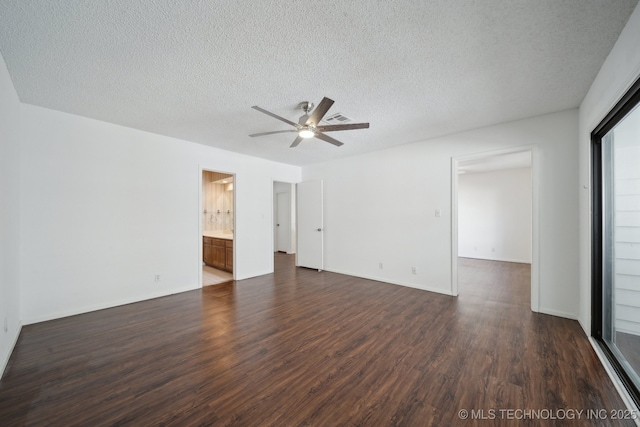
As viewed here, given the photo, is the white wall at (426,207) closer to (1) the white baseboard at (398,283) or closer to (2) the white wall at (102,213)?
(1) the white baseboard at (398,283)

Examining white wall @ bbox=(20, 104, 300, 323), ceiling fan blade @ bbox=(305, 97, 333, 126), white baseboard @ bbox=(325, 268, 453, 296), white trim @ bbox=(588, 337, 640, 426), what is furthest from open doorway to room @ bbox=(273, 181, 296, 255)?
white trim @ bbox=(588, 337, 640, 426)

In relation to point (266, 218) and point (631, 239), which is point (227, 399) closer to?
point (631, 239)

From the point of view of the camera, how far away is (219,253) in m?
5.72

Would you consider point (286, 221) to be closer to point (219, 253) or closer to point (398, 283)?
point (219, 253)

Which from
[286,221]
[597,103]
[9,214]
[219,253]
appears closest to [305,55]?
[597,103]

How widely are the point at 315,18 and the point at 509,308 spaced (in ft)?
13.1

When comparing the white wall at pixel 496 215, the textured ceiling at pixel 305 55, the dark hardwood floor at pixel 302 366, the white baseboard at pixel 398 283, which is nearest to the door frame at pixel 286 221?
the white baseboard at pixel 398 283

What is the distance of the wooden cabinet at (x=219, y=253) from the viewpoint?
17.5 feet

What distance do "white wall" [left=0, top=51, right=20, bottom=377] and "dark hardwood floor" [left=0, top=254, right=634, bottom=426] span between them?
0.93 feet

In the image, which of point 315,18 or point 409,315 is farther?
point 409,315

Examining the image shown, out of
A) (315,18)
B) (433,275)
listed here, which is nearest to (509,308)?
(433,275)

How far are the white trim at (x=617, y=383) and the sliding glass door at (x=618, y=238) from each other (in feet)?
0.11

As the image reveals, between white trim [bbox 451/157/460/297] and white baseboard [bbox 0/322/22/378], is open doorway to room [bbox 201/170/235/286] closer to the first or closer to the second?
white baseboard [bbox 0/322/22/378]

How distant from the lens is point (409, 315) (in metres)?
3.12
